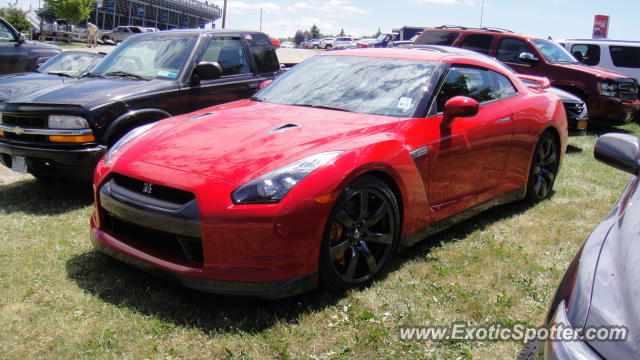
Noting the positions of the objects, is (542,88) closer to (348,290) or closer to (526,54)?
(348,290)

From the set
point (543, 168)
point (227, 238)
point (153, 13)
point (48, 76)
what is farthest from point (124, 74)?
point (153, 13)

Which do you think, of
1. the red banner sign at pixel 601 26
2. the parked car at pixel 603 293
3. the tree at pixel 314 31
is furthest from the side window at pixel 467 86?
the tree at pixel 314 31

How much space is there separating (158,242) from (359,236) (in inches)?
46.3

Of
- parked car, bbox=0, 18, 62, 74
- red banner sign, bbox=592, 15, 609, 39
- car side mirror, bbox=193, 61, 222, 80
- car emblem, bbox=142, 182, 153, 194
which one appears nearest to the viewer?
car emblem, bbox=142, 182, 153, 194

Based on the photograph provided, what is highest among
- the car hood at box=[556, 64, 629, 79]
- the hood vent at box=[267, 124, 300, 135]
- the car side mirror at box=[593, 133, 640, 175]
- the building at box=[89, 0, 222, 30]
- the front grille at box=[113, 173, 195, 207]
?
the building at box=[89, 0, 222, 30]

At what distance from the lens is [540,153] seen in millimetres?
5230

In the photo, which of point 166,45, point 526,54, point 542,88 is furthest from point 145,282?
point 526,54

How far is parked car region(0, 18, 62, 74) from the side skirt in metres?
8.28

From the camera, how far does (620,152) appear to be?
241 centimetres

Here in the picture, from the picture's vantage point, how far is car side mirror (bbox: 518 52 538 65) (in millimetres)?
10570

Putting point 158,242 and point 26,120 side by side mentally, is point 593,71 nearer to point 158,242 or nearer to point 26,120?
point 26,120

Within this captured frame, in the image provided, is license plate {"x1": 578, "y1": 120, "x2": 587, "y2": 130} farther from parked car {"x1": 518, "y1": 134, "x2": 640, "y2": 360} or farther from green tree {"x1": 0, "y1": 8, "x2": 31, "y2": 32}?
green tree {"x1": 0, "y1": 8, "x2": 31, "y2": 32}

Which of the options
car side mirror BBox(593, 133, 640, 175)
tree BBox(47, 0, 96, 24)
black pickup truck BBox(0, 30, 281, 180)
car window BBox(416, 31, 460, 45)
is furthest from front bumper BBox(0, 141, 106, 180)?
tree BBox(47, 0, 96, 24)

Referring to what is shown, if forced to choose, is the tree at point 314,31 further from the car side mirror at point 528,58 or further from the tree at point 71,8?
the car side mirror at point 528,58
